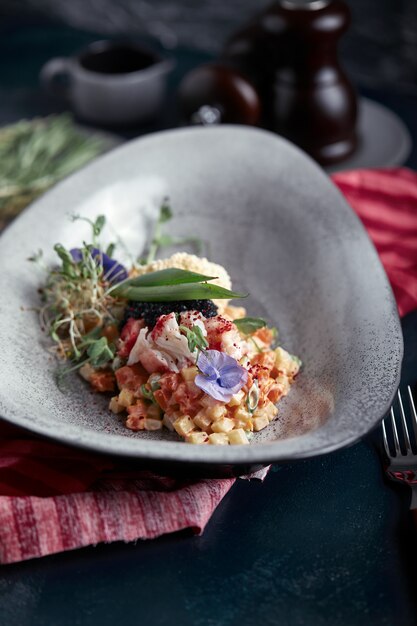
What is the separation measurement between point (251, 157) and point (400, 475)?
3.51 feet

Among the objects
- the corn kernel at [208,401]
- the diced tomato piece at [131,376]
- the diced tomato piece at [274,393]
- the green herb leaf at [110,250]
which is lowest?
the diced tomato piece at [274,393]

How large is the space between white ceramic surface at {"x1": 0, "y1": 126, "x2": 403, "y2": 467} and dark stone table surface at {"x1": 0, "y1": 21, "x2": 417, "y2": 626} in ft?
0.43

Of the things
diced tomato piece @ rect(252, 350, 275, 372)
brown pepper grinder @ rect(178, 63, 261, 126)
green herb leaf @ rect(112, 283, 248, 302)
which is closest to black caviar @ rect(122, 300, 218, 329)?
green herb leaf @ rect(112, 283, 248, 302)

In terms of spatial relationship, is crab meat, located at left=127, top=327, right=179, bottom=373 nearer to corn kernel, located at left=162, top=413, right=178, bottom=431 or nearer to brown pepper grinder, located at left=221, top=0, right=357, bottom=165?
corn kernel, located at left=162, top=413, right=178, bottom=431

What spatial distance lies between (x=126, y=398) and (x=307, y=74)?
53.0 inches

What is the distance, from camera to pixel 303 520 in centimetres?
139

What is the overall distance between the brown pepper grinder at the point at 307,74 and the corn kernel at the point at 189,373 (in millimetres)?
1245

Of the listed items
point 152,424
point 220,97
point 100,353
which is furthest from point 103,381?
point 220,97

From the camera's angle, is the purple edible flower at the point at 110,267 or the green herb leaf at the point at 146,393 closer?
the green herb leaf at the point at 146,393

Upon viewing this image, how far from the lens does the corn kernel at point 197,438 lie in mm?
1414

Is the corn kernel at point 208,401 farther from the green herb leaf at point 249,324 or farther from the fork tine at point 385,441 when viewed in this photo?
the fork tine at point 385,441

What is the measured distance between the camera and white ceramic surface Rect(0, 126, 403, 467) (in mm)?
1333

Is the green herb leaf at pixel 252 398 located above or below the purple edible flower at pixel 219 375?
below

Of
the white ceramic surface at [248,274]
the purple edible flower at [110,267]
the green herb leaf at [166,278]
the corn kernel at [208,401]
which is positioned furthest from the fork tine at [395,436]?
the purple edible flower at [110,267]
